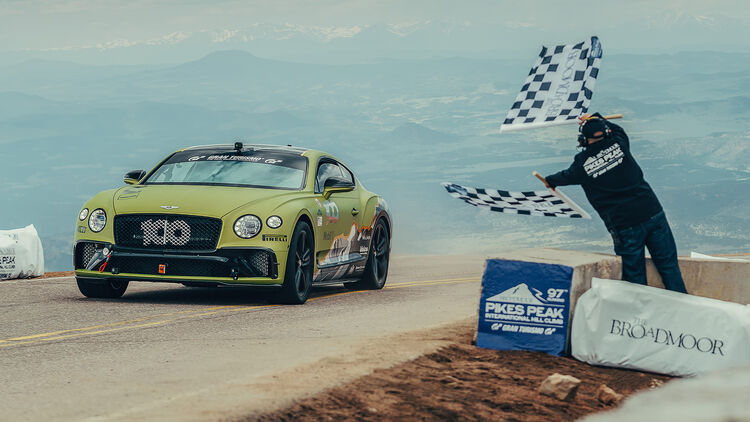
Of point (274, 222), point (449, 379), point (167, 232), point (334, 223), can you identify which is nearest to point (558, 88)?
point (334, 223)

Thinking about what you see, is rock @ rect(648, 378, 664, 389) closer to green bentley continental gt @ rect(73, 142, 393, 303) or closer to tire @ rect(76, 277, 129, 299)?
green bentley continental gt @ rect(73, 142, 393, 303)

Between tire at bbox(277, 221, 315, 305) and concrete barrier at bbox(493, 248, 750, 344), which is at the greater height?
concrete barrier at bbox(493, 248, 750, 344)

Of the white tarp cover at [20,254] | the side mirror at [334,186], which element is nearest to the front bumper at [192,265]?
the side mirror at [334,186]

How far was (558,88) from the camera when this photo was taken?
1170 centimetres

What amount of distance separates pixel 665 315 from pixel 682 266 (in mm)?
1734

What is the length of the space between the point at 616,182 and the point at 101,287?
5704 millimetres

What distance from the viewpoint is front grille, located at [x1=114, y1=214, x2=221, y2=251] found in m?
9.98

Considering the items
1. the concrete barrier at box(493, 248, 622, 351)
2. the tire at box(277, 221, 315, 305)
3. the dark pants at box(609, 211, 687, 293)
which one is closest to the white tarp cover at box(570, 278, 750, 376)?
the concrete barrier at box(493, 248, 622, 351)

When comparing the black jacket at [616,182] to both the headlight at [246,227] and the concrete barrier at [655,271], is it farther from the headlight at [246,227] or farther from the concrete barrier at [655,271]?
the headlight at [246,227]

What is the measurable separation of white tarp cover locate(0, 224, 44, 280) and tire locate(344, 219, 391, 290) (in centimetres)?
609

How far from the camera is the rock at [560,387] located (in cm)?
594

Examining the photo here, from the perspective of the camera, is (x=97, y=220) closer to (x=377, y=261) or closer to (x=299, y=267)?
(x=299, y=267)

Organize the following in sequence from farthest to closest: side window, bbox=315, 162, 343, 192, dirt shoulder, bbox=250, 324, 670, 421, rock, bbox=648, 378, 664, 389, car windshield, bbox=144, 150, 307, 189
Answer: side window, bbox=315, 162, 343, 192
car windshield, bbox=144, 150, 307, 189
rock, bbox=648, 378, 664, 389
dirt shoulder, bbox=250, 324, 670, 421

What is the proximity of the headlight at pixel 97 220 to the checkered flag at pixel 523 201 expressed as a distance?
3.65 meters
